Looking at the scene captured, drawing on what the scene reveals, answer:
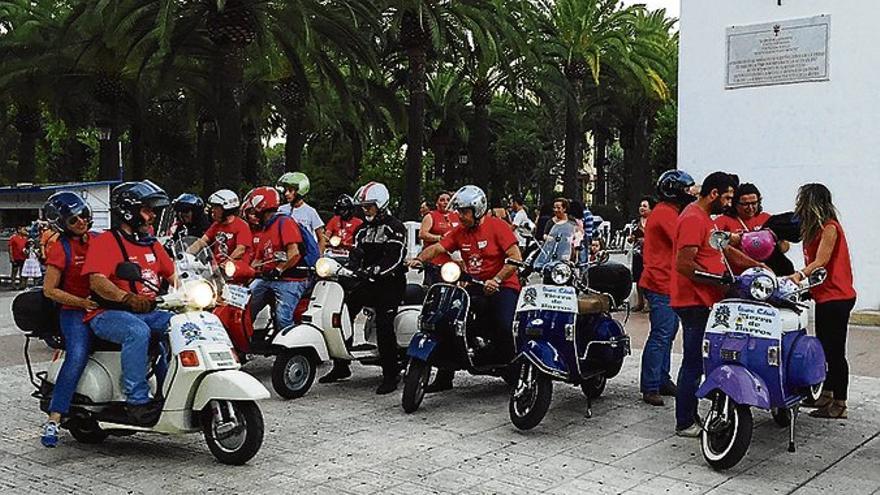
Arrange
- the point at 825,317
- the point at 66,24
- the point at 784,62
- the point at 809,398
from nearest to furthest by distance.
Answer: the point at 809,398 → the point at 825,317 → the point at 784,62 → the point at 66,24

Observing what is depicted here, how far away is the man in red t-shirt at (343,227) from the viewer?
11531 millimetres

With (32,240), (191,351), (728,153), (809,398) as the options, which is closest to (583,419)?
(809,398)

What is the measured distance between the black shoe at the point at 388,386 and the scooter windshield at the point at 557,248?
1.74 meters

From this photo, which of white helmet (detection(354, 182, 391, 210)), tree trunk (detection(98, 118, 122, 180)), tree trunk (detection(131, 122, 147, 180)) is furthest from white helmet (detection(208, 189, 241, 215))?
tree trunk (detection(131, 122, 147, 180))

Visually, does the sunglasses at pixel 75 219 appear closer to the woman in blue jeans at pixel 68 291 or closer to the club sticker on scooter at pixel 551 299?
the woman in blue jeans at pixel 68 291

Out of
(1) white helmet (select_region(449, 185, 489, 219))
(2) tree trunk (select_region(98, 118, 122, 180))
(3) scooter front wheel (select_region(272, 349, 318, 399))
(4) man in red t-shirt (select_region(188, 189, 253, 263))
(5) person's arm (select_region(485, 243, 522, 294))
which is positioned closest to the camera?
(5) person's arm (select_region(485, 243, 522, 294))

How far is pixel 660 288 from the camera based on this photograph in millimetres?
7512

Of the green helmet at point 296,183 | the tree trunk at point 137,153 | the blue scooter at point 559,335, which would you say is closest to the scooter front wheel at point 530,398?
the blue scooter at point 559,335

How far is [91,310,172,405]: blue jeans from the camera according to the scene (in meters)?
5.96

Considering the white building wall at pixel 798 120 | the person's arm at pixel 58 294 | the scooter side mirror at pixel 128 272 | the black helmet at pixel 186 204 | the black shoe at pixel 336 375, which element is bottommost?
the black shoe at pixel 336 375

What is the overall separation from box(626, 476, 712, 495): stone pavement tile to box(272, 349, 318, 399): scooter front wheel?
3328mm

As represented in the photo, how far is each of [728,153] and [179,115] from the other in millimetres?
23597

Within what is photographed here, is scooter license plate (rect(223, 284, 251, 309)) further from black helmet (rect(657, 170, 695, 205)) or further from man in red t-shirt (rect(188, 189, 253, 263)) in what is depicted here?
black helmet (rect(657, 170, 695, 205))

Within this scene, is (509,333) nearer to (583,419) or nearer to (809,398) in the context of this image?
(583,419)
